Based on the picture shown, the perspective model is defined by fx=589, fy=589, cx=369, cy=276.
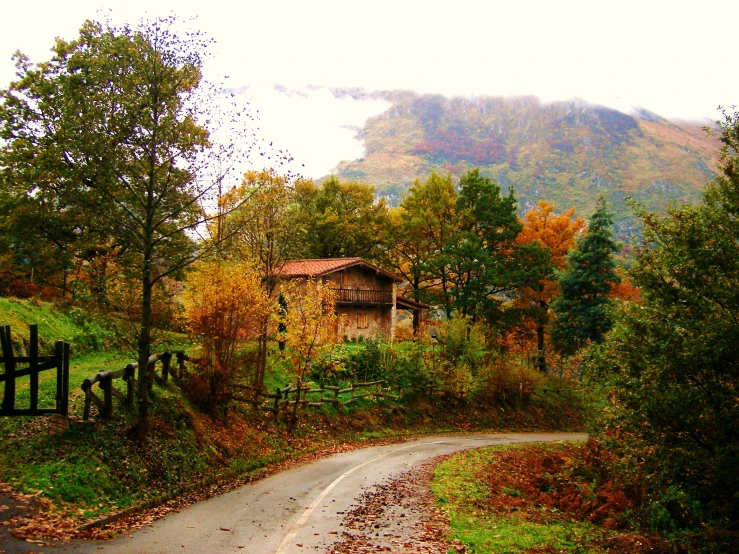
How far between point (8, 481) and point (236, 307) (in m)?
8.87

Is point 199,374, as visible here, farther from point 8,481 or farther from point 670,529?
point 670,529

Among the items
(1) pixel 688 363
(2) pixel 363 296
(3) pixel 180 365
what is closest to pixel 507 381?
(2) pixel 363 296

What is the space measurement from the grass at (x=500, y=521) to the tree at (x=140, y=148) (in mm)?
8073

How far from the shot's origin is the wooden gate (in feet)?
39.5

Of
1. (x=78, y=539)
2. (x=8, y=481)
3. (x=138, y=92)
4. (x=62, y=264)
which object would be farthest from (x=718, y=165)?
(x=62, y=264)

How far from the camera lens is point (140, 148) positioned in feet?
47.8

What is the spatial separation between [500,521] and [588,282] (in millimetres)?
32159

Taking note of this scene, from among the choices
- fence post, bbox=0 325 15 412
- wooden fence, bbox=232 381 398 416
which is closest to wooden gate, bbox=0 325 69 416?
fence post, bbox=0 325 15 412

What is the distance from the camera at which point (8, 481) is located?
10.7 m

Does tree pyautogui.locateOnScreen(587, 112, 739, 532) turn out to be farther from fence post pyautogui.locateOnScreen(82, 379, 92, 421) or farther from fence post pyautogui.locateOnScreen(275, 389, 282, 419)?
fence post pyautogui.locateOnScreen(275, 389, 282, 419)

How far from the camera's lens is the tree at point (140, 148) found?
13805mm

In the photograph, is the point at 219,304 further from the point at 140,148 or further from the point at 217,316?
the point at 140,148

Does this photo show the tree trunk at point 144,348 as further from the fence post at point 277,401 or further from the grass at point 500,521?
the fence post at point 277,401

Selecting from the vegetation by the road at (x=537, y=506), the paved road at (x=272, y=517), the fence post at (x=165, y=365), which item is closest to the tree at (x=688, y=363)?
the vegetation by the road at (x=537, y=506)
